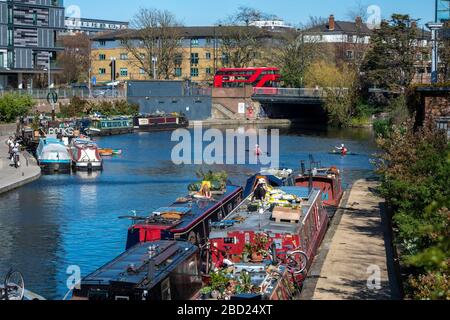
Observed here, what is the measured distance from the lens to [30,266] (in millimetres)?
27625

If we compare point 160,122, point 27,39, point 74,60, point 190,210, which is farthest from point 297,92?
point 190,210

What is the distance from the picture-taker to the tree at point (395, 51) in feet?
290

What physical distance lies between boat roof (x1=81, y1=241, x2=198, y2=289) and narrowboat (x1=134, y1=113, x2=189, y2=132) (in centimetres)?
7020

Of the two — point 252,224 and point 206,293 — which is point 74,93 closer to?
point 252,224

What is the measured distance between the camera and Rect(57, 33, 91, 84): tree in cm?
13762

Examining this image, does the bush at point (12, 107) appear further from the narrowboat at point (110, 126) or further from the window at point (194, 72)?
the window at point (194, 72)

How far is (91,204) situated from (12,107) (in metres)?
39.0

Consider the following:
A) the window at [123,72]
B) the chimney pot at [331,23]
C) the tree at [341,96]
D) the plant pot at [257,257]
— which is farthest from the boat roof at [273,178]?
the chimney pot at [331,23]

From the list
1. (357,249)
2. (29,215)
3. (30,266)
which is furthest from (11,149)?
(357,249)

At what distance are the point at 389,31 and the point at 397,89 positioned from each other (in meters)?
6.66

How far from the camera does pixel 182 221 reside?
1002 inches

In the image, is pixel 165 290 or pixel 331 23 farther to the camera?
pixel 331 23

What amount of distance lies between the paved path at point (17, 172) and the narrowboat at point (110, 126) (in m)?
22.9

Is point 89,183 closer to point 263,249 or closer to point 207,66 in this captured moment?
point 263,249
